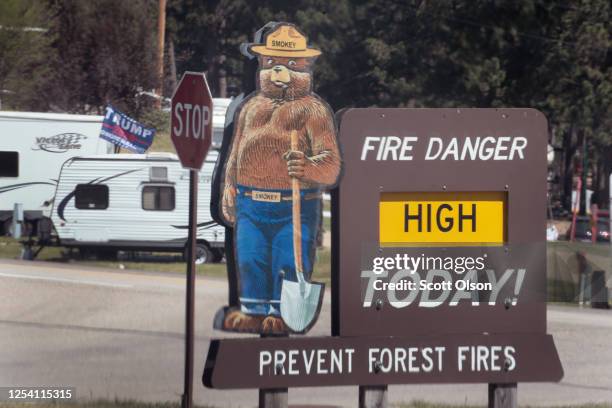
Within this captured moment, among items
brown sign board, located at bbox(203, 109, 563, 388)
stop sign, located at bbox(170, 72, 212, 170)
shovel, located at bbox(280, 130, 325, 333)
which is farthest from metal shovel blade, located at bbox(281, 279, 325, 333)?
stop sign, located at bbox(170, 72, 212, 170)

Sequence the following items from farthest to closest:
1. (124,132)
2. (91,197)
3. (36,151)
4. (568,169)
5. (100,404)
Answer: (568,169), (36,151), (91,197), (124,132), (100,404)

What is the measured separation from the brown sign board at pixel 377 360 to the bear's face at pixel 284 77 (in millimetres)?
1630

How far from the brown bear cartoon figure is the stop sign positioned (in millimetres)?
681

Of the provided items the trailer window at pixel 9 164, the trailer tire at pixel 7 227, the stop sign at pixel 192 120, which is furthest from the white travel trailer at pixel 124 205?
the stop sign at pixel 192 120

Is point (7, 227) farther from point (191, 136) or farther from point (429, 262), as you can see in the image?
point (429, 262)

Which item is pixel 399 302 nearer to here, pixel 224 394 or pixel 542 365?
pixel 542 365

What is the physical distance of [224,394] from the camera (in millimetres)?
9414

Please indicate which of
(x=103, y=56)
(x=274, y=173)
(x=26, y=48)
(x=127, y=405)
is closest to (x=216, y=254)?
(x=103, y=56)

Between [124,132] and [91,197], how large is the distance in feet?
6.96

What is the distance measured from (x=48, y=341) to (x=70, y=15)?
18.0 meters

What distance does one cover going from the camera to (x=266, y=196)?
636cm

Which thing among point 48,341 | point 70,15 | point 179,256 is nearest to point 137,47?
point 70,15

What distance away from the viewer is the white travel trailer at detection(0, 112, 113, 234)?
2334 centimetres

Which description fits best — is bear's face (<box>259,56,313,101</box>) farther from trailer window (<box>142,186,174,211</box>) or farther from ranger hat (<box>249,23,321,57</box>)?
trailer window (<box>142,186,174,211</box>)
